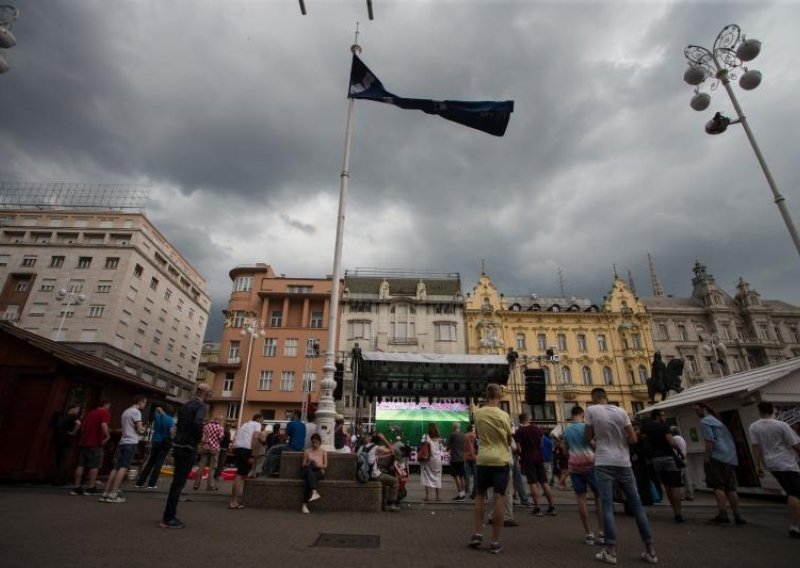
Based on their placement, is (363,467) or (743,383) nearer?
(363,467)

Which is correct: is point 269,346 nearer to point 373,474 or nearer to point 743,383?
point 373,474

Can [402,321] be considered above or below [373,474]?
above

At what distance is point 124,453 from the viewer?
7816 mm

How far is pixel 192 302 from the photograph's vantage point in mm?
56406

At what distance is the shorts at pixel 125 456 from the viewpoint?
7.59m

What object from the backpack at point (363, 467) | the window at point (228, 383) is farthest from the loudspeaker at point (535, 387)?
the window at point (228, 383)

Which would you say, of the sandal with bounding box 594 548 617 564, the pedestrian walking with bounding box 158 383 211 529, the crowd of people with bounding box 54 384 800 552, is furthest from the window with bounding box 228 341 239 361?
the sandal with bounding box 594 548 617 564

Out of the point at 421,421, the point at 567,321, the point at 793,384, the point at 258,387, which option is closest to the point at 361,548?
the point at 793,384

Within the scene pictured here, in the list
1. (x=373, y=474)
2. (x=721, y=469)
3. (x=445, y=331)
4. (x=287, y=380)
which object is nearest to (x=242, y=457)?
(x=373, y=474)

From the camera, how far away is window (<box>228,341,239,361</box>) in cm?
3709

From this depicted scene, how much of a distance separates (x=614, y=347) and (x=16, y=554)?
42635 millimetres

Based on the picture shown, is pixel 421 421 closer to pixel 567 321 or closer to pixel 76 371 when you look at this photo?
pixel 76 371

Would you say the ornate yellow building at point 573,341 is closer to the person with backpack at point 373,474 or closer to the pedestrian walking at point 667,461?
the pedestrian walking at point 667,461

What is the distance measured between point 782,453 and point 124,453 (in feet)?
36.1
